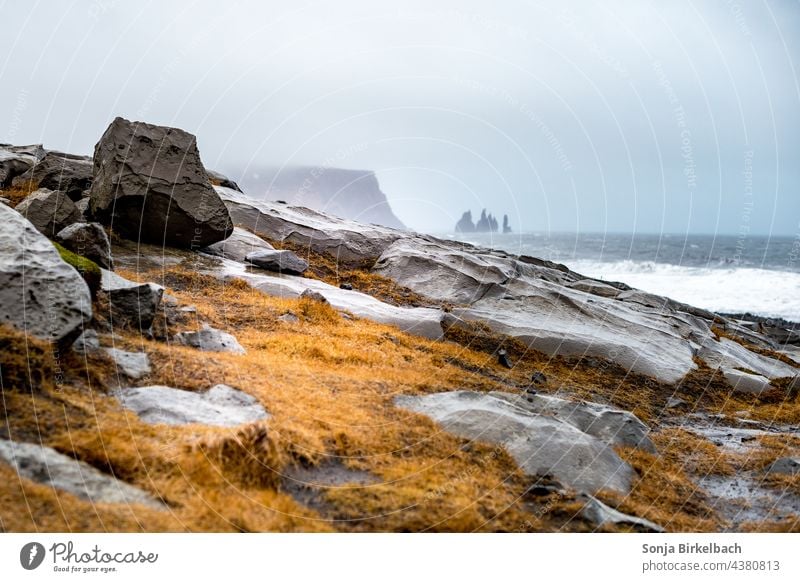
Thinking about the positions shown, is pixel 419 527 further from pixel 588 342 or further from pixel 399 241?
pixel 399 241

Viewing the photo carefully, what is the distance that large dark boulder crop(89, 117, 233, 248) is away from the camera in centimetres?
2100

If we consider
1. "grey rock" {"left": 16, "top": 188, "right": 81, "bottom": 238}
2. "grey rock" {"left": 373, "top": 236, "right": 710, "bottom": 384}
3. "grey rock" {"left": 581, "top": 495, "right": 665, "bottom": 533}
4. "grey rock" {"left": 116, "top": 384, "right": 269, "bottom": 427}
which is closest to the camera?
"grey rock" {"left": 581, "top": 495, "right": 665, "bottom": 533}

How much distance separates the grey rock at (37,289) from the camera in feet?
32.1

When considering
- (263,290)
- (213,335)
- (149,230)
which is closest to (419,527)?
(213,335)

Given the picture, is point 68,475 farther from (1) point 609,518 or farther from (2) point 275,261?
(2) point 275,261

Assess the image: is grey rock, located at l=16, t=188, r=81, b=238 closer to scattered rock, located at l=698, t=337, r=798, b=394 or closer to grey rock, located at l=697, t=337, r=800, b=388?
scattered rock, located at l=698, t=337, r=798, b=394

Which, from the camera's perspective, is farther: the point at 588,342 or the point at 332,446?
the point at 588,342

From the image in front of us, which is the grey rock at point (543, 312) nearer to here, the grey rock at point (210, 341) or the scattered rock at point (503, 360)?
the scattered rock at point (503, 360)

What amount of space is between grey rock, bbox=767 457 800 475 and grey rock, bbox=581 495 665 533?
502cm

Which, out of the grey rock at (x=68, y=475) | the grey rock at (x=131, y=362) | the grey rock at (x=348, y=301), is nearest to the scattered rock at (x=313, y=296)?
the grey rock at (x=348, y=301)

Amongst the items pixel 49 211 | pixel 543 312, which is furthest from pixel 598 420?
pixel 49 211

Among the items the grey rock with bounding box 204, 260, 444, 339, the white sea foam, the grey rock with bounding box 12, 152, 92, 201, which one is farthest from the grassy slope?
the white sea foam

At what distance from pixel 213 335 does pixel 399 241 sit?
697 inches

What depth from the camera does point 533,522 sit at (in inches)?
356
